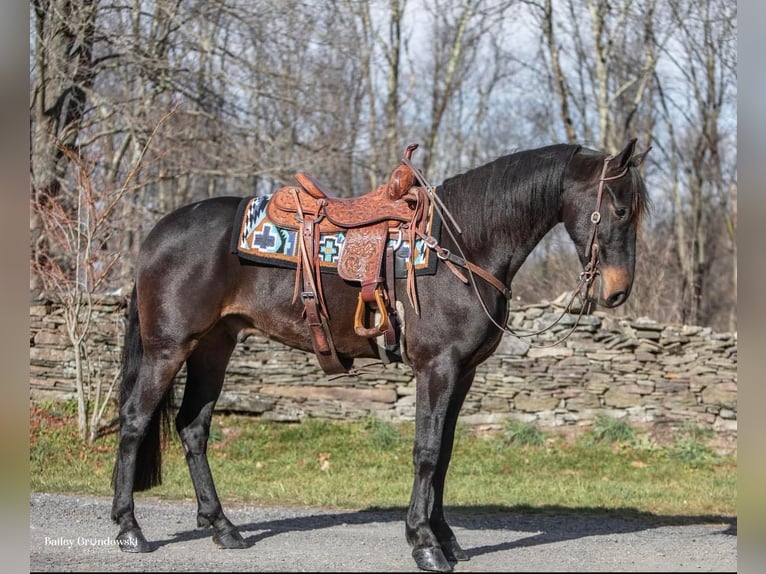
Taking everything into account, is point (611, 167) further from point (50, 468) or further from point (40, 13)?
point (40, 13)

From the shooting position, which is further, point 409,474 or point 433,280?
point 409,474

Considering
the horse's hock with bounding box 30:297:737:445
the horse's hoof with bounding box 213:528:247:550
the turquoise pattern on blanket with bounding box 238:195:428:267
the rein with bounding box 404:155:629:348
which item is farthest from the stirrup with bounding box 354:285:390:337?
the horse's hock with bounding box 30:297:737:445

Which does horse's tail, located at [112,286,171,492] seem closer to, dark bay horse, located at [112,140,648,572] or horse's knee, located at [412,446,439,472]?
dark bay horse, located at [112,140,648,572]

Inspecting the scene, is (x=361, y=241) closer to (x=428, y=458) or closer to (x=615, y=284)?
(x=428, y=458)

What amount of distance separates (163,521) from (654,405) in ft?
21.9

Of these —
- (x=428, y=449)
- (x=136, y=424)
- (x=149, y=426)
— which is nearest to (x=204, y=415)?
(x=149, y=426)

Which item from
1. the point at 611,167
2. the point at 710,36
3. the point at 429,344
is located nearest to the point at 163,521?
the point at 429,344

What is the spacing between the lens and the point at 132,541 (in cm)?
479

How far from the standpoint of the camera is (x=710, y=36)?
17.2 metres

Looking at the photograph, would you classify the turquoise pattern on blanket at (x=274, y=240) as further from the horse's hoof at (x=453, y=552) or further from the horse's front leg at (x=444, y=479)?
the horse's hoof at (x=453, y=552)

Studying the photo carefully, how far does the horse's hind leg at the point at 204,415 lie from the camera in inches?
204

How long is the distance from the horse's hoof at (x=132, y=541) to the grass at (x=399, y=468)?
1.65m

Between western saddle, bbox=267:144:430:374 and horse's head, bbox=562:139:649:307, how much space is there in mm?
961

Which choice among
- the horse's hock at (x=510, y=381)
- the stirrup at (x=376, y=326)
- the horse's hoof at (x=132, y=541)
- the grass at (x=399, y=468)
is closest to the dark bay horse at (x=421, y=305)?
the horse's hoof at (x=132, y=541)
